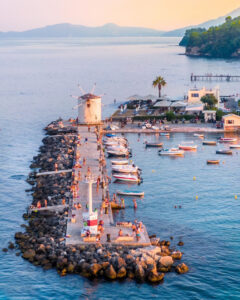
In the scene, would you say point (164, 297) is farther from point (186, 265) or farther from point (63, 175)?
point (63, 175)

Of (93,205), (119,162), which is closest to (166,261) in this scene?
(93,205)

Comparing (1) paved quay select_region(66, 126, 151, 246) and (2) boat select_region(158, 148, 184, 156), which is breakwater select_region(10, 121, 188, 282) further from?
(2) boat select_region(158, 148, 184, 156)

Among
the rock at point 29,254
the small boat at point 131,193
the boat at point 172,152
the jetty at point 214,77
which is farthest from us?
the jetty at point 214,77

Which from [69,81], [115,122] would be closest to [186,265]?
[115,122]

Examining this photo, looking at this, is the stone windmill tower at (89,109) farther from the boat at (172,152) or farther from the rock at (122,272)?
the rock at (122,272)

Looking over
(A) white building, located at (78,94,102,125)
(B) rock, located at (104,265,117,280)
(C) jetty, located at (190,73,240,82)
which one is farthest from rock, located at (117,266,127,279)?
(C) jetty, located at (190,73,240,82)

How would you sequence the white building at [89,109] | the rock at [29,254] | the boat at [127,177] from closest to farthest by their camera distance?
the rock at [29,254] → the boat at [127,177] → the white building at [89,109]

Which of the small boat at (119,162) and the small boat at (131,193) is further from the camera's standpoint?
the small boat at (119,162)


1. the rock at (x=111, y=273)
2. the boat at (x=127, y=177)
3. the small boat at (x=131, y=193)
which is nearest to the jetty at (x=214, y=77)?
the boat at (x=127, y=177)
